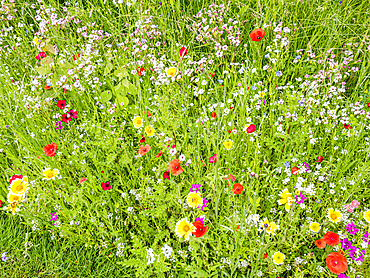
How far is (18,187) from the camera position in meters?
2.05

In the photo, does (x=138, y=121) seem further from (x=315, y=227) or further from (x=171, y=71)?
(x=315, y=227)

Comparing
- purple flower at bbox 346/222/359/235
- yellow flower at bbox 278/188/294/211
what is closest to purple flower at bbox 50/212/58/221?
yellow flower at bbox 278/188/294/211

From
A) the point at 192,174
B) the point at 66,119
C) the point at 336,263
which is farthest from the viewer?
the point at 66,119

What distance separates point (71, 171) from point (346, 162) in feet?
7.52

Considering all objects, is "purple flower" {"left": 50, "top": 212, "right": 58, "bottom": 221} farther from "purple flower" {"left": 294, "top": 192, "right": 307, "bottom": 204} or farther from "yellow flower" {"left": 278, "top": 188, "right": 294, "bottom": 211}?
"purple flower" {"left": 294, "top": 192, "right": 307, "bottom": 204}

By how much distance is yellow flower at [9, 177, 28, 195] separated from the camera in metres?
2.03

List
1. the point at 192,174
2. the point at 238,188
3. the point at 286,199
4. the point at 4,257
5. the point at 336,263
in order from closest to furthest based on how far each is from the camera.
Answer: the point at 336,263, the point at 238,188, the point at 286,199, the point at 4,257, the point at 192,174

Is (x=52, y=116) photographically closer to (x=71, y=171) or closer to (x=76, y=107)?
(x=76, y=107)

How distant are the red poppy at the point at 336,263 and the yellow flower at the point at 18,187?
208cm

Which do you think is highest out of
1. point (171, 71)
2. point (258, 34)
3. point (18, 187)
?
point (258, 34)

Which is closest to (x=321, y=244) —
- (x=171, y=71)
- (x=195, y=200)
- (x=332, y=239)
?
(x=332, y=239)

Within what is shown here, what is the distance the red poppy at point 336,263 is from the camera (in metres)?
1.58

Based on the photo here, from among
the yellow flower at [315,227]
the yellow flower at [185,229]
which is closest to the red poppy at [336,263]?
the yellow flower at [315,227]

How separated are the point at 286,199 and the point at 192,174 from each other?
753 millimetres
